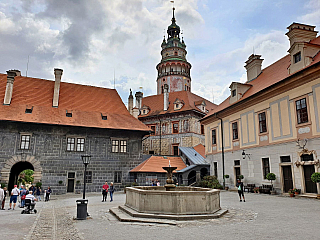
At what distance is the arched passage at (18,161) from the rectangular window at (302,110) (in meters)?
24.4

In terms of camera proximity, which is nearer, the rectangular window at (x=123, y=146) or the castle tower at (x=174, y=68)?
the rectangular window at (x=123, y=146)

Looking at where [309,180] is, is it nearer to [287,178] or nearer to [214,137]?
[287,178]

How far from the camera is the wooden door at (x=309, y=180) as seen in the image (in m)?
17.2

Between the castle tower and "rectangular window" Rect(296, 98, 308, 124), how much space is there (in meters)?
36.1

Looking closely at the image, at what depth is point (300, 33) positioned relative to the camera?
73.2 feet

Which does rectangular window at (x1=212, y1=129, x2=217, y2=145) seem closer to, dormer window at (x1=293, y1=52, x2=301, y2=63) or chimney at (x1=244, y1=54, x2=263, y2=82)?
chimney at (x1=244, y1=54, x2=263, y2=82)

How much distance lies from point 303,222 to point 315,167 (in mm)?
9050

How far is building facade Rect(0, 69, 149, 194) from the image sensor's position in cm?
2695

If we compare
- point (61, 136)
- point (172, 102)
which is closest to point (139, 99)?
point (172, 102)

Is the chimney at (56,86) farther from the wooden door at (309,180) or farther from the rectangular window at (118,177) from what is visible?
the wooden door at (309,180)

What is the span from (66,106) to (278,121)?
22981mm

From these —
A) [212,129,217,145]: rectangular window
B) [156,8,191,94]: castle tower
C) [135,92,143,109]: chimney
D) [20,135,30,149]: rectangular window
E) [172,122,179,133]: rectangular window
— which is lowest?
[20,135,30,149]: rectangular window

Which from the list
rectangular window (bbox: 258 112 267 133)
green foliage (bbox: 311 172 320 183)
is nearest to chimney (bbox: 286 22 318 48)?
→ rectangular window (bbox: 258 112 267 133)

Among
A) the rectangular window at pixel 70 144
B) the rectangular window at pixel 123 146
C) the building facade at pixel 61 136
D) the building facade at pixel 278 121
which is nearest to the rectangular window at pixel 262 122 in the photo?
the building facade at pixel 278 121
